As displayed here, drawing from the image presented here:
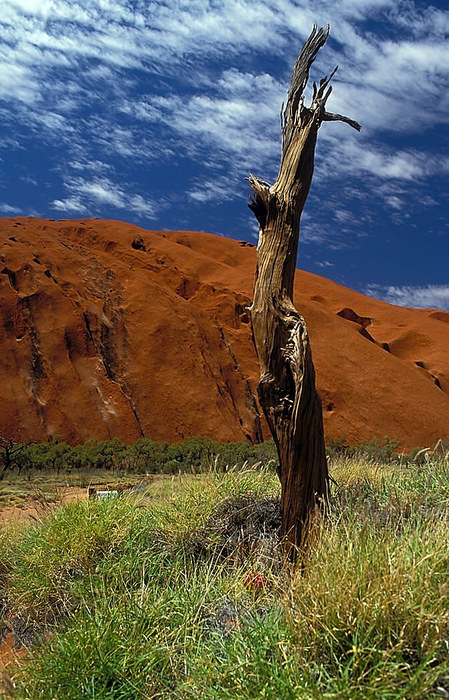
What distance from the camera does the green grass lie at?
333 cm

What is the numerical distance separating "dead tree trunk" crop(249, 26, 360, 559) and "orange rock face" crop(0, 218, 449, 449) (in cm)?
1501

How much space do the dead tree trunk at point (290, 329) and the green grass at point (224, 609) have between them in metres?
0.45

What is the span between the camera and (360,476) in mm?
8414

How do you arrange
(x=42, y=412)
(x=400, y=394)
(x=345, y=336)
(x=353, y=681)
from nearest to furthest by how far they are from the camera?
1. (x=353, y=681)
2. (x=42, y=412)
3. (x=400, y=394)
4. (x=345, y=336)

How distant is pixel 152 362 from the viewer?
23.2m

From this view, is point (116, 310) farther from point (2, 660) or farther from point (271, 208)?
point (2, 660)

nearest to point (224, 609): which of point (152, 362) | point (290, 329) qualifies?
point (290, 329)

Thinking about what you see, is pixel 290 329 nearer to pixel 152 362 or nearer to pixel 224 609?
pixel 224 609

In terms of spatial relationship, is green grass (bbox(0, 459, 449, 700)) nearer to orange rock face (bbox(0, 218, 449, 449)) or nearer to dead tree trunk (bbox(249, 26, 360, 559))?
dead tree trunk (bbox(249, 26, 360, 559))

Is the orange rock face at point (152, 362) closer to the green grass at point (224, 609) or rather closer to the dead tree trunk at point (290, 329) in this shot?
the green grass at point (224, 609)

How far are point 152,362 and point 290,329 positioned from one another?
1703 centimetres

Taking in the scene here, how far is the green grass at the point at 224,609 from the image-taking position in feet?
10.9

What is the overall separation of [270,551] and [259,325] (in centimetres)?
237

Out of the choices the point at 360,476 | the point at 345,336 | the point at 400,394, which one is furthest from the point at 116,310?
the point at 360,476
